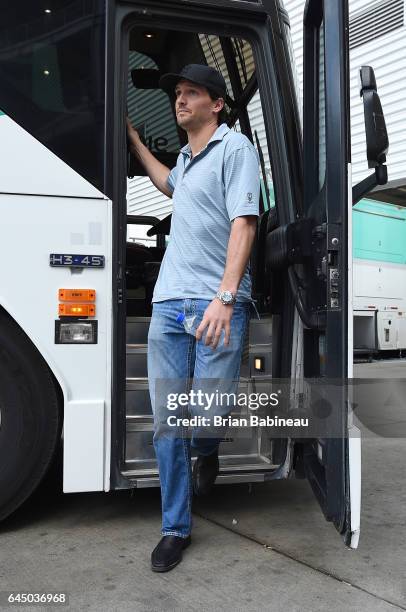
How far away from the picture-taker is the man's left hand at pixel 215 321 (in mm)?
2277

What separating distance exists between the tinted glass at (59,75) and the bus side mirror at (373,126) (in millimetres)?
1114

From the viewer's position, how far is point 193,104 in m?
2.54

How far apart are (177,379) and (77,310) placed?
53 centimetres

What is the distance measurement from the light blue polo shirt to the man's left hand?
0.46 feet

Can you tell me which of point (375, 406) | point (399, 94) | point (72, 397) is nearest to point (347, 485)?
point (72, 397)

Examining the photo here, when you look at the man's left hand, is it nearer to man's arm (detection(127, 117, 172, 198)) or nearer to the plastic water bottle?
the plastic water bottle

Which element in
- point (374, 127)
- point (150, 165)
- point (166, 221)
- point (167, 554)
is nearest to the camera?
point (374, 127)

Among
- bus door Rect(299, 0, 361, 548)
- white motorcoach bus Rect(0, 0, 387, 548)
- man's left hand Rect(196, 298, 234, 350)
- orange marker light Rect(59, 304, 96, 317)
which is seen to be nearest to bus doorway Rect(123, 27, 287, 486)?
white motorcoach bus Rect(0, 0, 387, 548)

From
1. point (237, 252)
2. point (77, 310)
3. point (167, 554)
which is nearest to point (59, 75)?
point (77, 310)

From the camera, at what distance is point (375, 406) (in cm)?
651

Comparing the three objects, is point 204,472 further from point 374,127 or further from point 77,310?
point 374,127

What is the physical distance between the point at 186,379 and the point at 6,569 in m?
1.00

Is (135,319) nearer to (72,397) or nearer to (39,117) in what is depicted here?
(72,397)

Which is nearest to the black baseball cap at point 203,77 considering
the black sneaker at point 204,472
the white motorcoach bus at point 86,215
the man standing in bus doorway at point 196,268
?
the man standing in bus doorway at point 196,268
